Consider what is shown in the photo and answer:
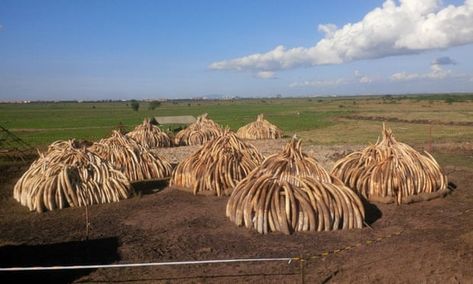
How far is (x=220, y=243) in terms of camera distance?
8.48 m

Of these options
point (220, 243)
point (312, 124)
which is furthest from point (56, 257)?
point (312, 124)

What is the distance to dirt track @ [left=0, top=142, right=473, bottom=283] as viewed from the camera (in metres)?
6.93

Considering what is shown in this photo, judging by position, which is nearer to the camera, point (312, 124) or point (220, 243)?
point (220, 243)

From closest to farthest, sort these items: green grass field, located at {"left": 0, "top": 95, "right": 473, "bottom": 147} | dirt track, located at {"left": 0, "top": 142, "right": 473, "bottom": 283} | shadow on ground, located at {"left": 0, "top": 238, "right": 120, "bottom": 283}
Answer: dirt track, located at {"left": 0, "top": 142, "right": 473, "bottom": 283} → shadow on ground, located at {"left": 0, "top": 238, "right": 120, "bottom": 283} → green grass field, located at {"left": 0, "top": 95, "right": 473, "bottom": 147}

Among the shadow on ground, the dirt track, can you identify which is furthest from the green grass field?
the shadow on ground

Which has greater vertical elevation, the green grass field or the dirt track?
the dirt track

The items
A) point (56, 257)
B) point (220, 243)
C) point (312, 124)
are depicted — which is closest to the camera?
point (56, 257)

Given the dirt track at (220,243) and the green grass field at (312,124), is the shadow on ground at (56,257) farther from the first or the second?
the green grass field at (312,124)

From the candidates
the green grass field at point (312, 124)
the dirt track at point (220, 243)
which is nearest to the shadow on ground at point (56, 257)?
the dirt track at point (220, 243)

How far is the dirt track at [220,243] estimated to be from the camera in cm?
693

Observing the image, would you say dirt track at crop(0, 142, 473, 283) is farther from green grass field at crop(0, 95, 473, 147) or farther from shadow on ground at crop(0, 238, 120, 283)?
green grass field at crop(0, 95, 473, 147)

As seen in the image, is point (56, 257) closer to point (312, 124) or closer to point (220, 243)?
point (220, 243)

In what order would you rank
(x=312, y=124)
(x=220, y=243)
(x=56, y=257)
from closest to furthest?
(x=56, y=257) → (x=220, y=243) → (x=312, y=124)

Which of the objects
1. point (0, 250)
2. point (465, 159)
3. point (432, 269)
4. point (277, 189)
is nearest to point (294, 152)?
point (277, 189)
